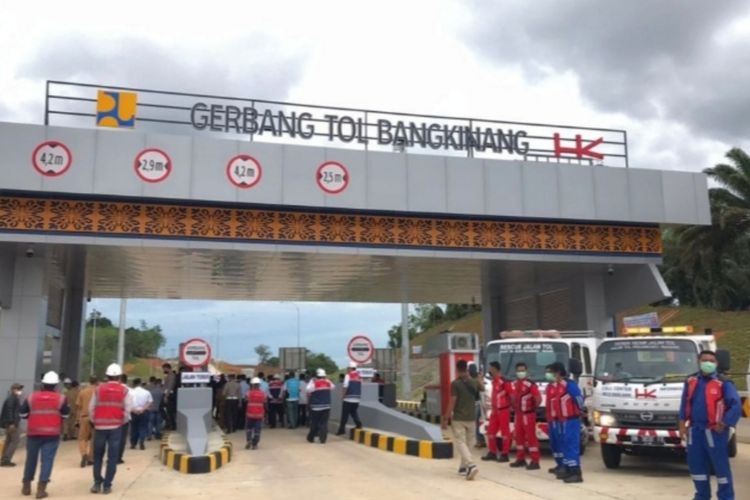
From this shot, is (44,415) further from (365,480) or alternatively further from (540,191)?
(540,191)

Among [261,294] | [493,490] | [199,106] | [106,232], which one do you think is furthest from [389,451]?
[261,294]

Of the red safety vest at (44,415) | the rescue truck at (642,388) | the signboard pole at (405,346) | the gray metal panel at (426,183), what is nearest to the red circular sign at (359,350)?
the gray metal panel at (426,183)

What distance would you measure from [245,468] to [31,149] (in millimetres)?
7191

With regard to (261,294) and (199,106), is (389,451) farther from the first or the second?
(261,294)

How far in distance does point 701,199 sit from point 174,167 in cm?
1164

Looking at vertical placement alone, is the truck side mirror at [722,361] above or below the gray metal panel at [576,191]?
below

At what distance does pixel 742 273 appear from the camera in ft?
120

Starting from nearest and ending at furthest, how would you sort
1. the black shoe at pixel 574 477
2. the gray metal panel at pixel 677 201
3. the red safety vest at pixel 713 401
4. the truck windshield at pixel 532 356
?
the red safety vest at pixel 713 401, the black shoe at pixel 574 477, the truck windshield at pixel 532 356, the gray metal panel at pixel 677 201

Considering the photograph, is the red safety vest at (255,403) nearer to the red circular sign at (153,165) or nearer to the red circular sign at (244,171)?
the red circular sign at (244,171)

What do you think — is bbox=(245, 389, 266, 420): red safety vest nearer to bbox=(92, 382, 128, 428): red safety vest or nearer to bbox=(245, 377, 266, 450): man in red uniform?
bbox=(245, 377, 266, 450): man in red uniform

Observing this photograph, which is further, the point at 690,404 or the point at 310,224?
the point at 310,224

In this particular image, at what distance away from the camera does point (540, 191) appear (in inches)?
619

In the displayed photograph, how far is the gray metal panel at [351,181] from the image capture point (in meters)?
14.7

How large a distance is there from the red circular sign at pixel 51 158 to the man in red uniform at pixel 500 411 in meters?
8.71
